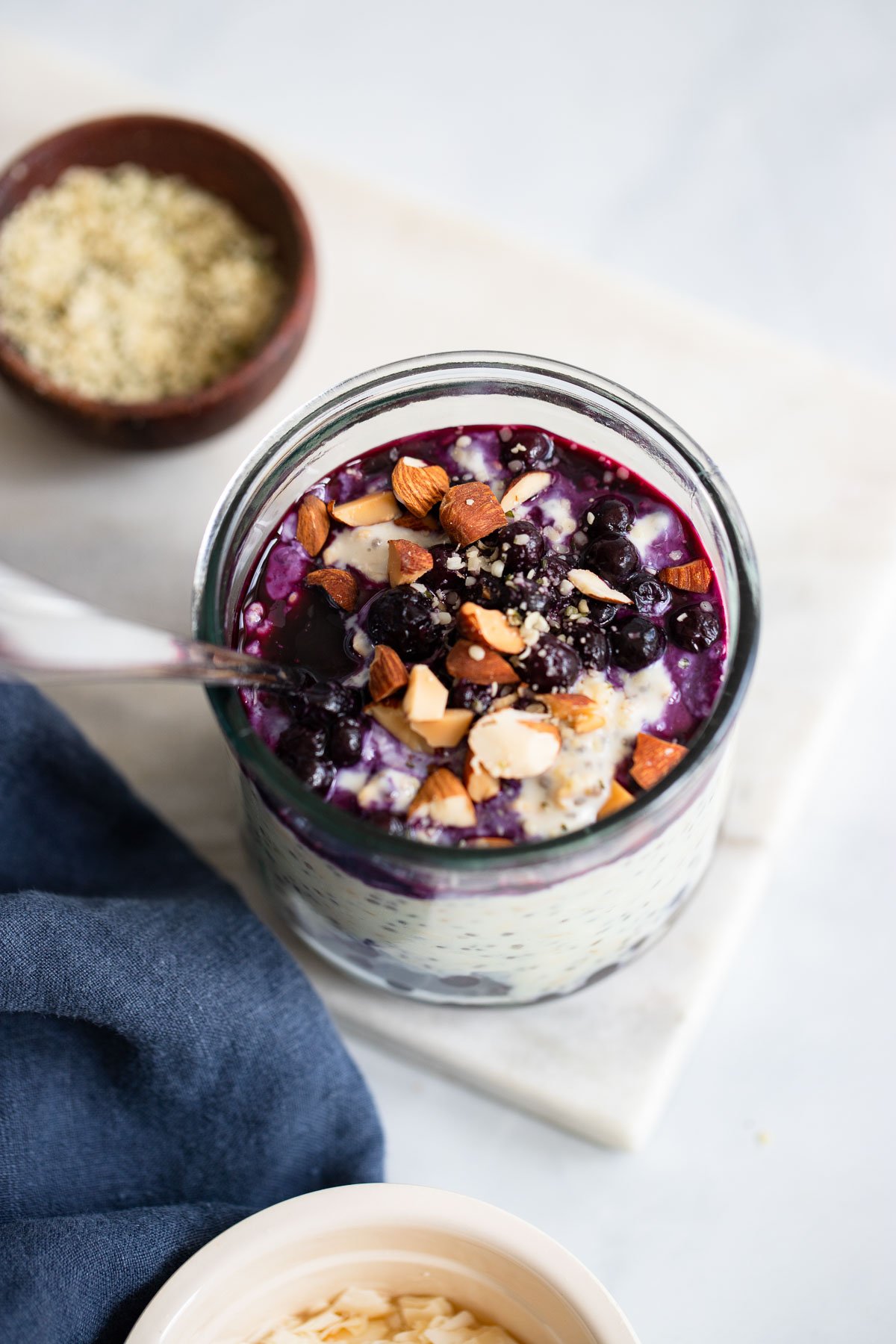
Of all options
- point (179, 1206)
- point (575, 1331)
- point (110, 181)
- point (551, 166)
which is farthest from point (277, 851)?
point (551, 166)

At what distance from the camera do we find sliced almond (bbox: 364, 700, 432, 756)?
3.48 feet

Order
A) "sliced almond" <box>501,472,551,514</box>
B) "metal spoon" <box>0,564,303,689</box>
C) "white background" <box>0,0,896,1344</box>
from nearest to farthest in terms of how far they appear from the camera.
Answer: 1. "metal spoon" <box>0,564,303,689</box>
2. "sliced almond" <box>501,472,551,514</box>
3. "white background" <box>0,0,896,1344</box>

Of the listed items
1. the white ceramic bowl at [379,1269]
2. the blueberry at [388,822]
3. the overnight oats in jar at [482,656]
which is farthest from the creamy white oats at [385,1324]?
the blueberry at [388,822]

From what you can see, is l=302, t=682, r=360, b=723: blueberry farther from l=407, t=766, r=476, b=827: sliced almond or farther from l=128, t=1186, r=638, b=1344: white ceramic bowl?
l=128, t=1186, r=638, b=1344: white ceramic bowl

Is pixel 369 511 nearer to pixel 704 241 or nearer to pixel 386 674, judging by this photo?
pixel 386 674

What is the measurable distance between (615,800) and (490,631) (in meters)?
0.17

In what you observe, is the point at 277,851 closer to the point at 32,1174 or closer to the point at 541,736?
the point at 541,736

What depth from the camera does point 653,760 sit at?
1.04m

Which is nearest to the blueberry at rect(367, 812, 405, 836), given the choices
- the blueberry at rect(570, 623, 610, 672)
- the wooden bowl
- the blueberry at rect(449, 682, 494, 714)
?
the blueberry at rect(449, 682, 494, 714)

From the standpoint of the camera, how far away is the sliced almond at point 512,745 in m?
1.01

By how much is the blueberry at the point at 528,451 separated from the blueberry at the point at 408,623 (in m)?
0.18

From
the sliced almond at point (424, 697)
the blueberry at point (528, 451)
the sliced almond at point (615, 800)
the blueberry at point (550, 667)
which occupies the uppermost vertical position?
the blueberry at point (528, 451)

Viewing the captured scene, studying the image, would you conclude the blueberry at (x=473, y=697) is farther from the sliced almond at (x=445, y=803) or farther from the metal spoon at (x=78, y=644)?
the metal spoon at (x=78, y=644)

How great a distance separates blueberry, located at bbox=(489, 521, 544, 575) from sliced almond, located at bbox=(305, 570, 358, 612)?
0.14 m
